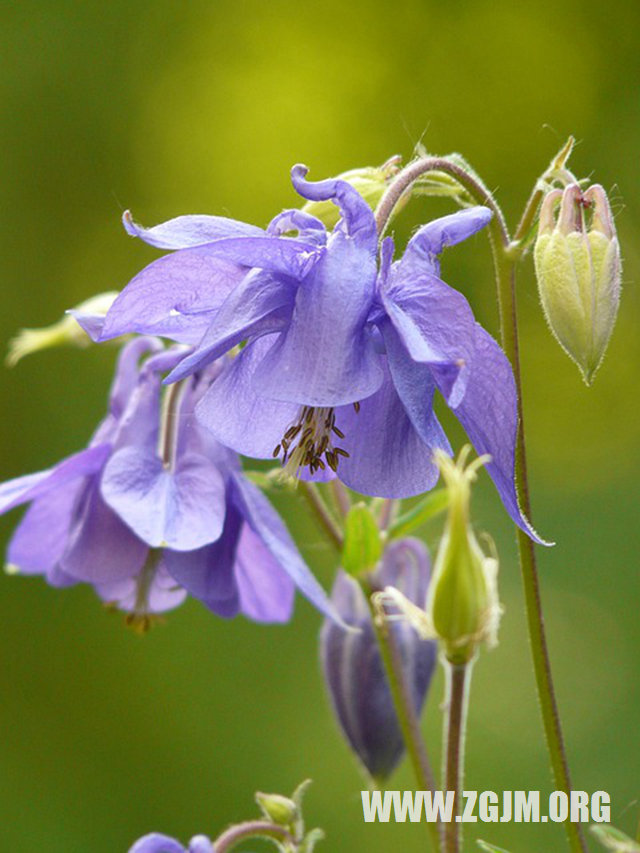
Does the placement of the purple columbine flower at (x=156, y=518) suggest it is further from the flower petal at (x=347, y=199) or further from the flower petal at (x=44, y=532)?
the flower petal at (x=347, y=199)

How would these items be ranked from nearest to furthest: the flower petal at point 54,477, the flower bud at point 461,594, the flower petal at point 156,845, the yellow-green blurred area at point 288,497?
the flower bud at point 461,594
the flower petal at point 156,845
the flower petal at point 54,477
the yellow-green blurred area at point 288,497

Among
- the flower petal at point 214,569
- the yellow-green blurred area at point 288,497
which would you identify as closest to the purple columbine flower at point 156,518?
the flower petal at point 214,569

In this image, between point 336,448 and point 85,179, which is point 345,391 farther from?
point 85,179

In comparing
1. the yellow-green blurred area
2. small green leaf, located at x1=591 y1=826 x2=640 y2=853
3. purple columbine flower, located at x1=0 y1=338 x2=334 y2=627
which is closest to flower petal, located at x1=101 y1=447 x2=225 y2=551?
purple columbine flower, located at x1=0 y1=338 x2=334 y2=627

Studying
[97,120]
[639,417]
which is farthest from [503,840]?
[97,120]

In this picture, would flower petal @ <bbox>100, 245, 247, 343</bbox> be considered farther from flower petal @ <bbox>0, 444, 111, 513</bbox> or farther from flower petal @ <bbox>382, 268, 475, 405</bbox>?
flower petal @ <bbox>0, 444, 111, 513</bbox>
